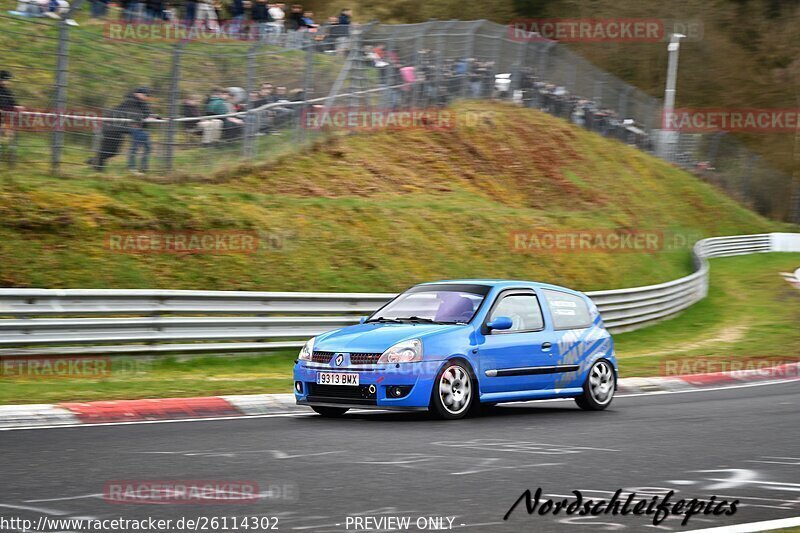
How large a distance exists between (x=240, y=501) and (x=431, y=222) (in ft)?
65.4

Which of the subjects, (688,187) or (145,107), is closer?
(145,107)

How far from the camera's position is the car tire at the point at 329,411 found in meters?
11.7

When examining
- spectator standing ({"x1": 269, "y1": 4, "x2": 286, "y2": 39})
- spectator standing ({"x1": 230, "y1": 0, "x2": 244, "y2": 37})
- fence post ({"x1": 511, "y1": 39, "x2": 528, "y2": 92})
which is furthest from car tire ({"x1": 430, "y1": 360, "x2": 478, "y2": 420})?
fence post ({"x1": 511, "y1": 39, "x2": 528, "y2": 92})

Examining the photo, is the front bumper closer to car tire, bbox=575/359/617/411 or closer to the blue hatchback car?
the blue hatchback car

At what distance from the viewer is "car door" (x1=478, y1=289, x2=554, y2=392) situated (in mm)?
11539

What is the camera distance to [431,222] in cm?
2638

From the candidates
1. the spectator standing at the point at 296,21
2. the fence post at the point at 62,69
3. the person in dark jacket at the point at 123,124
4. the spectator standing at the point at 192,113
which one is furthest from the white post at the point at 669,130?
the fence post at the point at 62,69

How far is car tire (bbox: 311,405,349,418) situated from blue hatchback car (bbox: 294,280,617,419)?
1 centimetres

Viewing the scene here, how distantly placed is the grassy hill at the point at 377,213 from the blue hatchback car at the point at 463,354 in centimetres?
655

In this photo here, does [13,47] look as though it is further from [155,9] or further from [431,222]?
[431,222]

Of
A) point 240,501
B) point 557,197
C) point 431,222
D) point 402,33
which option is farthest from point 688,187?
point 240,501

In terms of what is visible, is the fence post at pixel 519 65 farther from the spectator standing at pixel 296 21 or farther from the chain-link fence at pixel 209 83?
the spectator standing at pixel 296 21

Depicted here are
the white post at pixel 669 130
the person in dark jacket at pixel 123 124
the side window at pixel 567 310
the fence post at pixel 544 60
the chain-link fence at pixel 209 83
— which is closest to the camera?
the side window at pixel 567 310

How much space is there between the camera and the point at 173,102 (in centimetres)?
1986
